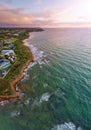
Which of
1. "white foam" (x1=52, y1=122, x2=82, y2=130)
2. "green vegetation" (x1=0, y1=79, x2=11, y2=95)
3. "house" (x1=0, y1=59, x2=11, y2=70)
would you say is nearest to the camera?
"white foam" (x1=52, y1=122, x2=82, y2=130)

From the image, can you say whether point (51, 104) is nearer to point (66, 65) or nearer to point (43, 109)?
point (43, 109)

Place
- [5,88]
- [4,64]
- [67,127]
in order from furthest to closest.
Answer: [4,64] → [5,88] → [67,127]

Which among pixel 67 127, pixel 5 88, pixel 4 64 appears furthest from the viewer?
pixel 4 64

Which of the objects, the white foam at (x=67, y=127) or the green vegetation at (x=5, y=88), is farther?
the green vegetation at (x=5, y=88)

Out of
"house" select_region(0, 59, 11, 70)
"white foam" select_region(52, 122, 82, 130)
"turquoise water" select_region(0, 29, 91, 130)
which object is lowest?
"house" select_region(0, 59, 11, 70)

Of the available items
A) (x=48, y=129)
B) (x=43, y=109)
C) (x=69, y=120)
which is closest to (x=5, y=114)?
(x=43, y=109)

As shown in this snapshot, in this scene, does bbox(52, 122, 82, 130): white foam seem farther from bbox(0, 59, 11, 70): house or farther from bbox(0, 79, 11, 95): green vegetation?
bbox(0, 59, 11, 70): house

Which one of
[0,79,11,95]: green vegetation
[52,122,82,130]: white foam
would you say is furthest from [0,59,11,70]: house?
[52,122,82,130]: white foam

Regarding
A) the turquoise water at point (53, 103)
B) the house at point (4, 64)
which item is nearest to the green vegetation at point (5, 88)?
the turquoise water at point (53, 103)

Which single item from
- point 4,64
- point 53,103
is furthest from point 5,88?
point 4,64

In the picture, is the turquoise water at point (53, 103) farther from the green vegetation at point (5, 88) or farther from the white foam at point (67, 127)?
the green vegetation at point (5, 88)

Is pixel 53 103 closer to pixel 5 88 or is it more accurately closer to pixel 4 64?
pixel 5 88
